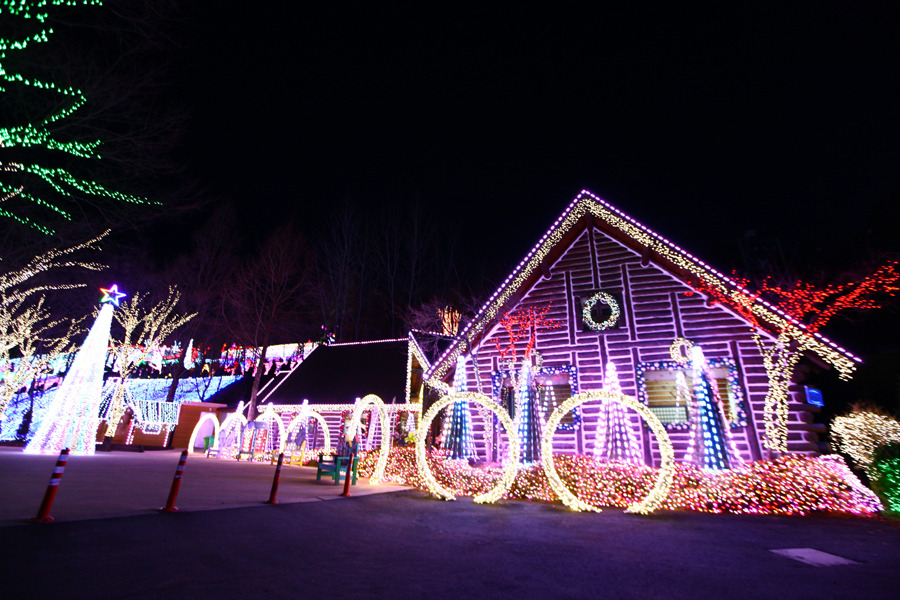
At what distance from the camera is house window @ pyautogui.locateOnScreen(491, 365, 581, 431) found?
43.2ft

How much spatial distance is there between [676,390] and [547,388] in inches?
149

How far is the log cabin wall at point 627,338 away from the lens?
37.1ft

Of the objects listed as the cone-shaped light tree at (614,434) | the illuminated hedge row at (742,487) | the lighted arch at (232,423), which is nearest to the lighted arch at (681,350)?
Answer: the cone-shaped light tree at (614,434)

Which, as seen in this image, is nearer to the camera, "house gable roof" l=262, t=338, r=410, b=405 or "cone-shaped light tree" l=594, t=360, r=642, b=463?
"cone-shaped light tree" l=594, t=360, r=642, b=463

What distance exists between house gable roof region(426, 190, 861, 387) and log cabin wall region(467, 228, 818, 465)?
270mm

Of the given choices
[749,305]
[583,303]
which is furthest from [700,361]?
[583,303]

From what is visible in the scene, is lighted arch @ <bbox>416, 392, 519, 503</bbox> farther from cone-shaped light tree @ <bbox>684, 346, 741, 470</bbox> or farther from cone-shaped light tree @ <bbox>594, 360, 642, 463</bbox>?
cone-shaped light tree @ <bbox>684, 346, 741, 470</bbox>

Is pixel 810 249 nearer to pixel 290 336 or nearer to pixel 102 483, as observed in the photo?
pixel 102 483

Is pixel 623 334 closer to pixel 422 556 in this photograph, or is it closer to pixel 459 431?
pixel 459 431

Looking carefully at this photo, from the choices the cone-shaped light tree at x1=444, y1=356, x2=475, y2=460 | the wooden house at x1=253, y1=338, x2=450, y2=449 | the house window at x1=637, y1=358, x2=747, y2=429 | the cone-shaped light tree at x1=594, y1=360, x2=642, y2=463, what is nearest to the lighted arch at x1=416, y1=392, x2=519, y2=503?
the cone-shaped light tree at x1=444, y1=356, x2=475, y2=460

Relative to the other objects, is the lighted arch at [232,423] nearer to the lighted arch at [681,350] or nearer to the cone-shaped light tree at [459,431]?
the cone-shaped light tree at [459,431]

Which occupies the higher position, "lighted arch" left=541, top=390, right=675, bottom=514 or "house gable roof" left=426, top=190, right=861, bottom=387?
"house gable roof" left=426, top=190, right=861, bottom=387

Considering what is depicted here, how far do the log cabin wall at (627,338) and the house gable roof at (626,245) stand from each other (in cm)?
27

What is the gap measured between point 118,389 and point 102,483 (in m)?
16.9
